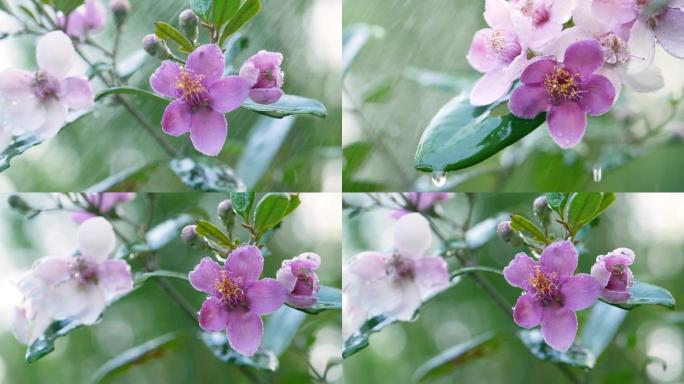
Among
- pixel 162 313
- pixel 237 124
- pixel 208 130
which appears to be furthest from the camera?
pixel 162 313

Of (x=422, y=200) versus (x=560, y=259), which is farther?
(x=422, y=200)

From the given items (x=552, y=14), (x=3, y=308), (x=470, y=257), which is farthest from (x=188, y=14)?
(x=3, y=308)

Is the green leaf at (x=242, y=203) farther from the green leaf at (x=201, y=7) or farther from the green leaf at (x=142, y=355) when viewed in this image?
the green leaf at (x=142, y=355)

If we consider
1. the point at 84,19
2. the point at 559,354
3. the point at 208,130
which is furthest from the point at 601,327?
the point at 84,19

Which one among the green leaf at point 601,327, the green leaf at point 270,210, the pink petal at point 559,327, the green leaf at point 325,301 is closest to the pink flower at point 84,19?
the green leaf at point 270,210

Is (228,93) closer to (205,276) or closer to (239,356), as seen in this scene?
(205,276)

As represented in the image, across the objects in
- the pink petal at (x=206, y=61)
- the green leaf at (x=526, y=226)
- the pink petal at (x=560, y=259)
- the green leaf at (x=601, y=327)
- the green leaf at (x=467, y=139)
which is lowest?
the green leaf at (x=601, y=327)
